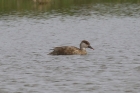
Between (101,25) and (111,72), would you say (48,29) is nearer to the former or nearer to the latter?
(101,25)

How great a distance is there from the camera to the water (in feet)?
67.2

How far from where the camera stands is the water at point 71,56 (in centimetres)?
2048

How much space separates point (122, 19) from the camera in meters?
50.2

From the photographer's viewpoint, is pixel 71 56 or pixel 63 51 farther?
pixel 63 51

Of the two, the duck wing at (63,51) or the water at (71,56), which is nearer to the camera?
the water at (71,56)

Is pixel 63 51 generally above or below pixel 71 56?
above

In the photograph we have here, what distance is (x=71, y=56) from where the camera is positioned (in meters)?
29.1

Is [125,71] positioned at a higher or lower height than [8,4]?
higher

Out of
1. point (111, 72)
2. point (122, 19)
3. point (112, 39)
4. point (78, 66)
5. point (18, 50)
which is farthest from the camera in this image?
point (122, 19)

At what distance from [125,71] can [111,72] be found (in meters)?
0.56

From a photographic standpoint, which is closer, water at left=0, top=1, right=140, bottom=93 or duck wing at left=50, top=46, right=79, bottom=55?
water at left=0, top=1, right=140, bottom=93

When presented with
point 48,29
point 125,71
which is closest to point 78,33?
point 48,29

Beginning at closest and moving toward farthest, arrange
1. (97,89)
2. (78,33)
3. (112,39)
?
1. (97,89)
2. (112,39)
3. (78,33)

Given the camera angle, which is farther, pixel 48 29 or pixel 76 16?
pixel 76 16
